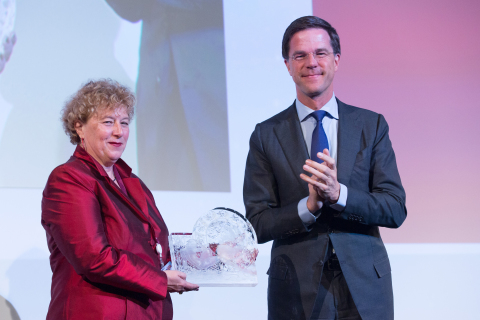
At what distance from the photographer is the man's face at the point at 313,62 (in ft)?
5.67

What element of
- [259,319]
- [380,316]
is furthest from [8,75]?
[380,316]

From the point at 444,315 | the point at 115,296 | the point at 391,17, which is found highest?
the point at 391,17

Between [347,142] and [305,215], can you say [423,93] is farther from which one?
[305,215]

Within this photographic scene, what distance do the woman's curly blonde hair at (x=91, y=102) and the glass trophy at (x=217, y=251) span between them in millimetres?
541

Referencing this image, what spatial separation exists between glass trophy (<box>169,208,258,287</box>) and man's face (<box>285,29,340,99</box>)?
574 millimetres

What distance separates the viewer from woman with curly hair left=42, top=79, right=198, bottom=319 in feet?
4.64

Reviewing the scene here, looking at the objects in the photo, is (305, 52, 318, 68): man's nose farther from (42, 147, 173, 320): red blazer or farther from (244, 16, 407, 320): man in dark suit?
(42, 147, 173, 320): red blazer

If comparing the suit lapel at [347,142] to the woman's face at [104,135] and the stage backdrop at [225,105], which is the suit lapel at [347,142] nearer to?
the woman's face at [104,135]

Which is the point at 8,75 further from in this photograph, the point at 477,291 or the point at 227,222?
the point at 477,291

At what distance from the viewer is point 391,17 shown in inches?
127

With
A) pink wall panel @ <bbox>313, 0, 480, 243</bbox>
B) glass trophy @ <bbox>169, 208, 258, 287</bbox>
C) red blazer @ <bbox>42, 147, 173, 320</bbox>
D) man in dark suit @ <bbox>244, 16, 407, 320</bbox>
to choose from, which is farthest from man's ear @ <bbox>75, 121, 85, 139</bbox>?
pink wall panel @ <bbox>313, 0, 480, 243</bbox>

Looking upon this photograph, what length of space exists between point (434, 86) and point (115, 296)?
8.80 ft

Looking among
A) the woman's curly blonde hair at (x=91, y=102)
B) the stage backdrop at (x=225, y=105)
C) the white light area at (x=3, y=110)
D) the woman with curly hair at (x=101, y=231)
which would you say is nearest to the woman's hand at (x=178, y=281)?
the woman with curly hair at (x=101, y=231)

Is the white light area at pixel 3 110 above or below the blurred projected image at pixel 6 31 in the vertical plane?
below
